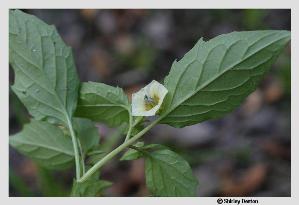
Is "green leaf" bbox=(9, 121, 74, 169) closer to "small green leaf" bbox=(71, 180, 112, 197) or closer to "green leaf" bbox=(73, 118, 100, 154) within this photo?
"green leaf" bbox=(73, 118, 100, 154)

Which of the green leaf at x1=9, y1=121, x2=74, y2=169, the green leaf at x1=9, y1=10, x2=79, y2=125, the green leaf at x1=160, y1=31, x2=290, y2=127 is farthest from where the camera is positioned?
the green leaf at x1=9, y1=121, x2=74, y2=169

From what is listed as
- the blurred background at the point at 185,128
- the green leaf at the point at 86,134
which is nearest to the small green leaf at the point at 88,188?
the green leaf at the point at 86,134

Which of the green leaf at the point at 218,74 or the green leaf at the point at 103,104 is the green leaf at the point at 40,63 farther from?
the green leaf at the point at 218,74

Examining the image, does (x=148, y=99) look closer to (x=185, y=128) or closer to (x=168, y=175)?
(x=168, y=175)

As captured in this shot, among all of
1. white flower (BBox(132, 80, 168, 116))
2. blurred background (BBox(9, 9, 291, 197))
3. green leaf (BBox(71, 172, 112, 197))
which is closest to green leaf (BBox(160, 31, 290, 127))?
white flower (BBox(132, 80, 168, 116))

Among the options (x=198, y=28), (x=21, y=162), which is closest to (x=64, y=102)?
(x=21, y=162)

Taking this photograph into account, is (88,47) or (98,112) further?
(88,47)

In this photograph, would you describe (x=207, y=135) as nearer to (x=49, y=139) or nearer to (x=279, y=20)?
(x=279, y=20)

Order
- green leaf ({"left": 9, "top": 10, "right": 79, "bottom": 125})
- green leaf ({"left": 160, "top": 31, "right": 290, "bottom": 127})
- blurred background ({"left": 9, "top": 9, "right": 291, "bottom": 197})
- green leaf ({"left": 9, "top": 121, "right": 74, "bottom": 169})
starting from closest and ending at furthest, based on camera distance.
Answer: green leaf ({"left": 160, "top": 31, "right": 290, "bottom": 127})
green leaf ({"left": 9, "top": 10, "right": 79, "bottom": 125})
green leaf ({"left": 9, "top": 121, "right": 74, "bottom": 169})
blurred background ({"left": 9, "top": 9, "right": 291, "bottom": 197})
